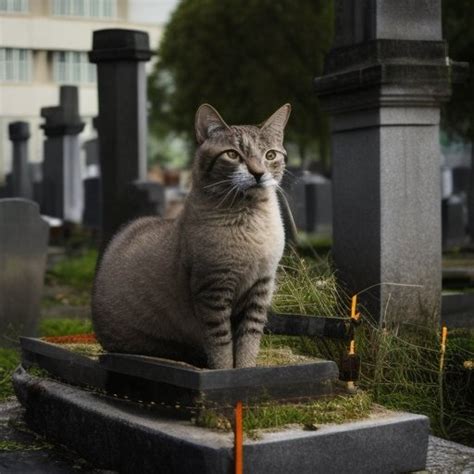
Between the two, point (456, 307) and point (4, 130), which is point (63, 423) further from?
point (4, 130)

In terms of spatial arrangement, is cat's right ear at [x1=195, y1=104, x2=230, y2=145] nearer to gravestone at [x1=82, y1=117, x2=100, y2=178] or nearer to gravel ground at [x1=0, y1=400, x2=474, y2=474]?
gravel ground at [x1=0, y1=400, x2=474, y2=474]

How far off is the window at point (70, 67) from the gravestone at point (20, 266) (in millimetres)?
20678

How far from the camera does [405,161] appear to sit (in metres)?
6.27

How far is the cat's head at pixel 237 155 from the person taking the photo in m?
3.78

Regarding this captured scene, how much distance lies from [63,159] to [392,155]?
39.1ft

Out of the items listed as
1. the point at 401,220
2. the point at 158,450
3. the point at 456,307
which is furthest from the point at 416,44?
the point at 158,450

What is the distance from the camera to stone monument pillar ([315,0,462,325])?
6.16 m

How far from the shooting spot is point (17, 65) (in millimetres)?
24547

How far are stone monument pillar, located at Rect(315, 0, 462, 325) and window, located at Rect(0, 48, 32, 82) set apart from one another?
707 inches

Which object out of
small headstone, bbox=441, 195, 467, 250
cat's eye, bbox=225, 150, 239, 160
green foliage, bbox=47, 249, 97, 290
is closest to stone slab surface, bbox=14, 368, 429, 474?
cat's eye, bbox=225, 150, 239, 160

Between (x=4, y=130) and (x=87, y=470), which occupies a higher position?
(x=4, y=130)

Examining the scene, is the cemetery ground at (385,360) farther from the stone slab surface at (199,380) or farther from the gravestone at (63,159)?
the gravestone at (63,159)

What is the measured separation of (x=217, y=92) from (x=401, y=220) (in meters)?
20.2

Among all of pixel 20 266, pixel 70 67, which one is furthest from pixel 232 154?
pixel 70 67
